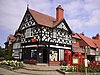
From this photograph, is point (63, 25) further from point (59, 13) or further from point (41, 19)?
point (41, 19)

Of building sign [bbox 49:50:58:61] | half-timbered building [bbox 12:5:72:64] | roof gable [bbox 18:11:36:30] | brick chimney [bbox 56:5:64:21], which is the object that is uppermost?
brick chimney [bbox 56:5:64:21]

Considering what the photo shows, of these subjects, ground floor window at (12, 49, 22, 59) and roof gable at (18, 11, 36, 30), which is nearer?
roof gable at (18, 11, 36, 30)

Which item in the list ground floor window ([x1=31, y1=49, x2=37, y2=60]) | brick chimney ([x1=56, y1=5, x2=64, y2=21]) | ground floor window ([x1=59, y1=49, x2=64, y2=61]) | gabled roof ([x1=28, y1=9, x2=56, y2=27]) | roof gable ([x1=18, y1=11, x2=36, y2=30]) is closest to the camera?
ground floor window ([x1=31, y1=49, x2=37, y2=60])

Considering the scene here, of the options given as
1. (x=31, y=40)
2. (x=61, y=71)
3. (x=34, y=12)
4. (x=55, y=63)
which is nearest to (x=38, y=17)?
(x=34, y=12)

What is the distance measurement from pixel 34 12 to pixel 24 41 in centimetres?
570

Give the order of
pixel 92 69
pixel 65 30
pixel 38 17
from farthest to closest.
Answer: pixel 65 30, pixel 38 17, pixel 92 69

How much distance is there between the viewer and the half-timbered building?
28062mm

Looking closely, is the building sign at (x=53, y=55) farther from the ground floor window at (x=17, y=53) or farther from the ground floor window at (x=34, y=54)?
the ground floor window at (x=17, y=53)

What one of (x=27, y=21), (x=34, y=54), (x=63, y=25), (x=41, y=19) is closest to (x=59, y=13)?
(x=63, y=25)

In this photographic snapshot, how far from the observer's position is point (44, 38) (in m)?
28.2

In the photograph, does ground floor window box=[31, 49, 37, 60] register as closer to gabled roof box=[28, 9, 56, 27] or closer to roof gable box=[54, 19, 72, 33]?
gabled roof box=[28, 9, 56, 27]

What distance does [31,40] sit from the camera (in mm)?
29359

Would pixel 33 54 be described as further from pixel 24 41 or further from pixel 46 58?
pixel 24 41

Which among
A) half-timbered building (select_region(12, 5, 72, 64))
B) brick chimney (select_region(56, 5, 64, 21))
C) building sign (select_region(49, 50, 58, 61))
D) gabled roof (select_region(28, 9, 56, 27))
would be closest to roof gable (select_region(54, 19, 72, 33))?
half-timbered building (select_region(12, 5, 72, 64))
